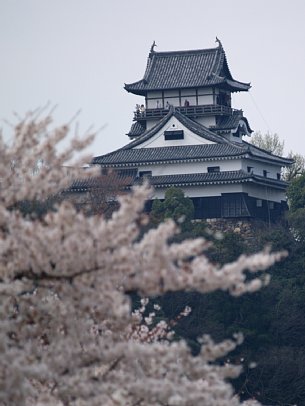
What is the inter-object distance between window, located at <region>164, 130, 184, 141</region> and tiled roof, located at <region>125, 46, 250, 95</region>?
133 inches

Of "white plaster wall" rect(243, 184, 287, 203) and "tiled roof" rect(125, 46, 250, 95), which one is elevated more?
"tiled roof" rect(125, 46, 250, 95)

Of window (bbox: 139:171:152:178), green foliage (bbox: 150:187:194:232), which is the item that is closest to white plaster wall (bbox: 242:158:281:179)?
window (bbox: 139:171:152:178)

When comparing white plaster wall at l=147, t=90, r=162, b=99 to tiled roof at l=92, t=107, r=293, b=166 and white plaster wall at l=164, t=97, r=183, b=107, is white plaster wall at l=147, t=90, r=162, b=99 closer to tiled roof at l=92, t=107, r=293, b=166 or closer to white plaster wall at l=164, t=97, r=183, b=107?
white plaster wall at l=164, t=97, r=183, b=107

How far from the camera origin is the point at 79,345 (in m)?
9.03

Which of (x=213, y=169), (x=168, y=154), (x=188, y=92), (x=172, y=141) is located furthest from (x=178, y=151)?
(x=188, y=92)

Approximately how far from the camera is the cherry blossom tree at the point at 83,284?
773cm

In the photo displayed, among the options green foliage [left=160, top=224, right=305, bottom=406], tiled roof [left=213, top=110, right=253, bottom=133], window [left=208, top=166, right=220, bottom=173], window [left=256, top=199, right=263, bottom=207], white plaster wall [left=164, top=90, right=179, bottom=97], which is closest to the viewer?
green foliage [left=160, top=224, right=305, bottom=406]

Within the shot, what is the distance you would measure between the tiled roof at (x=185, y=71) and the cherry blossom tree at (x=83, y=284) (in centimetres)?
4722

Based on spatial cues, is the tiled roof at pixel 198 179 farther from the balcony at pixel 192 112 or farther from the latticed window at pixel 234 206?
the balcony at pixel 192 112

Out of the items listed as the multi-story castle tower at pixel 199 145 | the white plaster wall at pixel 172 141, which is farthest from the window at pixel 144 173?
the white plaster wall at pixel 172 141

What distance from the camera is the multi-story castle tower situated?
51.2 m

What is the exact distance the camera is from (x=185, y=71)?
5669cm

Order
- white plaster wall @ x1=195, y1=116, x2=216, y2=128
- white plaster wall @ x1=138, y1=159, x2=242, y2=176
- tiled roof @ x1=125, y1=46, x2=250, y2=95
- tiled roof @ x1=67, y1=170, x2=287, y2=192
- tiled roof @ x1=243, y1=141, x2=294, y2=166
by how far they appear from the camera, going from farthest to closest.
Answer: tiled roof @ x1=125, y1=46, x2=250, y2=95 < white plaster wall @ x1=195, y1=116, x2=216, y2=128 < tiled roof @ x1=243, y1=141, x2=294, y2=166 < white plaster wall @ x1=138, y1=159, x2=242, y2=176 < tiled roof @ x1=67, y1=170, x2=287, y2=192

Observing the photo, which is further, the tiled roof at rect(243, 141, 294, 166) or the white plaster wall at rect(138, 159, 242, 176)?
the tiled roof at rect(243, 141, 294, 166)
